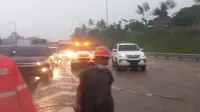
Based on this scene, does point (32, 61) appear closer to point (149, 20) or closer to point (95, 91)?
point (95, 91)

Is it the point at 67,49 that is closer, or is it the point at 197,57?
the point at 197,57

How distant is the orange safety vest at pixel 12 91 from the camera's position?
2.35 meters

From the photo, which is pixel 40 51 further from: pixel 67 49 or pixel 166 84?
pixel 67 49

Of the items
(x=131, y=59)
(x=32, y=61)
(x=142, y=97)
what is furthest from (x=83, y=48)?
(x=142, y=97)

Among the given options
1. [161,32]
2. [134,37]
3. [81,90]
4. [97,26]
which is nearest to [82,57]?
[81,90]

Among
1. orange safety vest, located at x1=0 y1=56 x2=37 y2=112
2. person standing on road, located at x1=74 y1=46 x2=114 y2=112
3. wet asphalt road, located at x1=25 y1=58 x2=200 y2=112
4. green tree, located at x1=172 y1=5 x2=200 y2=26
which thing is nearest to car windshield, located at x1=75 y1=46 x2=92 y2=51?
wet asphalt road, located at x1=25 y1=58 x2=200 y2=112

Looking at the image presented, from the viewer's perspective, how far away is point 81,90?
408 centimetres

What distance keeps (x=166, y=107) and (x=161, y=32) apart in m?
50.6

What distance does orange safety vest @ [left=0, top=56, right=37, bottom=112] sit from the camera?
2346mm

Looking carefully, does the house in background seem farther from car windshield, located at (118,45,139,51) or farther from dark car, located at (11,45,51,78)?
dark car, located at (11,45,51,78)

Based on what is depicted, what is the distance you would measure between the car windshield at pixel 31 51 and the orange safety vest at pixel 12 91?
641 inches

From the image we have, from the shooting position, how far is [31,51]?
62.3 feet

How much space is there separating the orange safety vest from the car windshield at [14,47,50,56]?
16.3 m

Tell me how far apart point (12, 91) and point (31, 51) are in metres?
16.9
